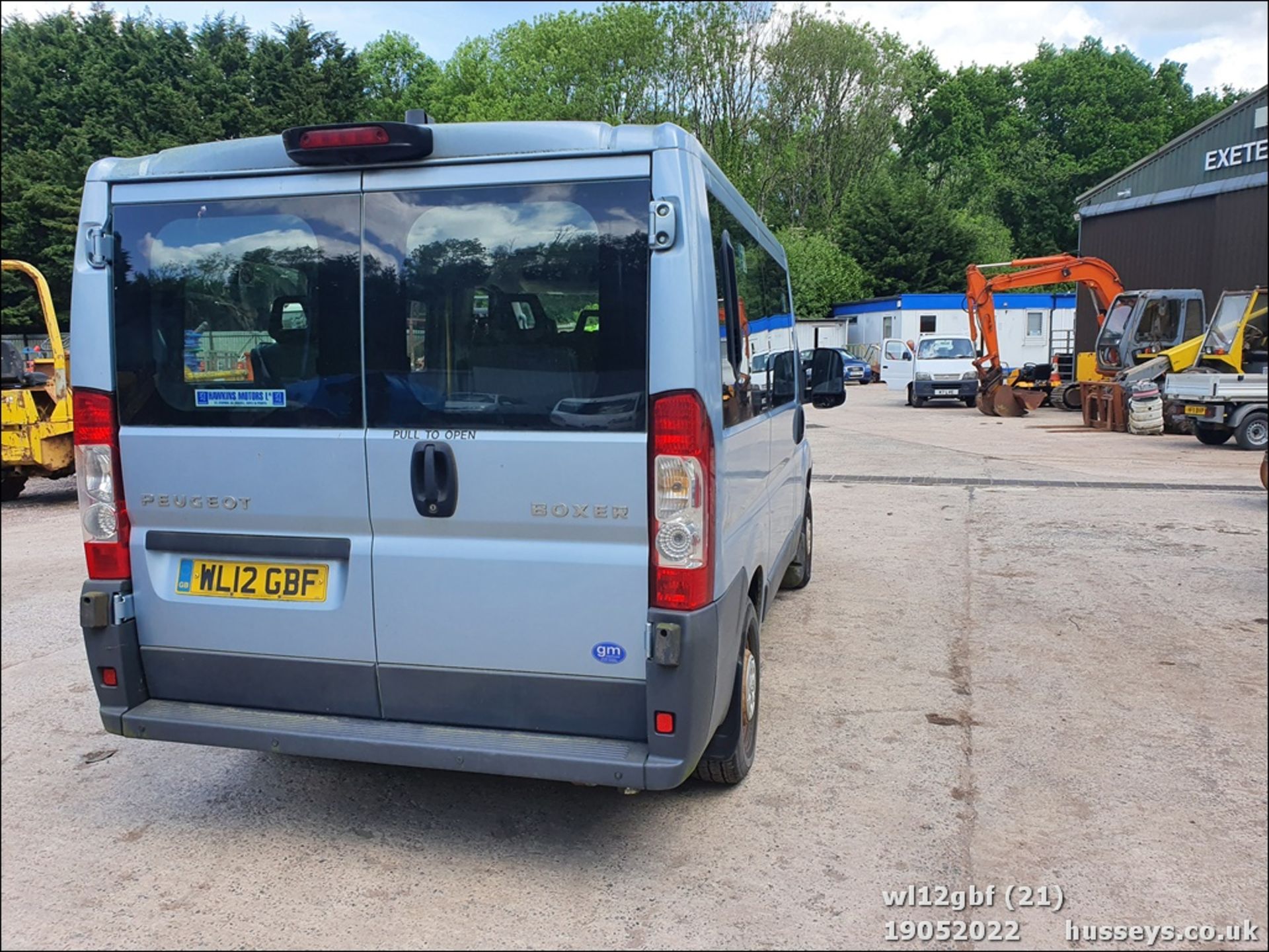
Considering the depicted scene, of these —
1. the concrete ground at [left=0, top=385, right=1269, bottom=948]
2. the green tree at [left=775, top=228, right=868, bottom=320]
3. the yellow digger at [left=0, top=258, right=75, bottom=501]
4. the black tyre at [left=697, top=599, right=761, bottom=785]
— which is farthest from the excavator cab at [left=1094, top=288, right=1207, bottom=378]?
the green tree at [left=775, top=228, right=868, bottom=320]

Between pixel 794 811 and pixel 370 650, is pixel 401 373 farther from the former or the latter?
pixel 794 811

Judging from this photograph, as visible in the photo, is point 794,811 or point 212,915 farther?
point 794,811

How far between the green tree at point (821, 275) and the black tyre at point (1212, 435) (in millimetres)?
30739

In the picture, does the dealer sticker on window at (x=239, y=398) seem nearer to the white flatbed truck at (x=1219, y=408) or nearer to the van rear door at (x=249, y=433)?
the van rear door at (x=249, y=433)

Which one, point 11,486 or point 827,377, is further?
point 11,486

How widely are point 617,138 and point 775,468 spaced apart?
2352 millimetres

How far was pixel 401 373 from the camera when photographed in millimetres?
3297

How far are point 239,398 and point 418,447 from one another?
0.68 m

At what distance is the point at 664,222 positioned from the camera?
3.06 meters

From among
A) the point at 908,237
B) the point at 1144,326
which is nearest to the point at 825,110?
the point at 908,237

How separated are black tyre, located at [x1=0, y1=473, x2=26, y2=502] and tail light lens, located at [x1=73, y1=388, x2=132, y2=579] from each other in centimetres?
1014

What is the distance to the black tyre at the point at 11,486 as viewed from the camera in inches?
481

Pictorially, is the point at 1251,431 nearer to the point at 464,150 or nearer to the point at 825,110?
the point at 464,150

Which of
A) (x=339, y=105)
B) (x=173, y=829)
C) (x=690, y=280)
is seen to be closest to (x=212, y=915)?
(x=173, y=829)
